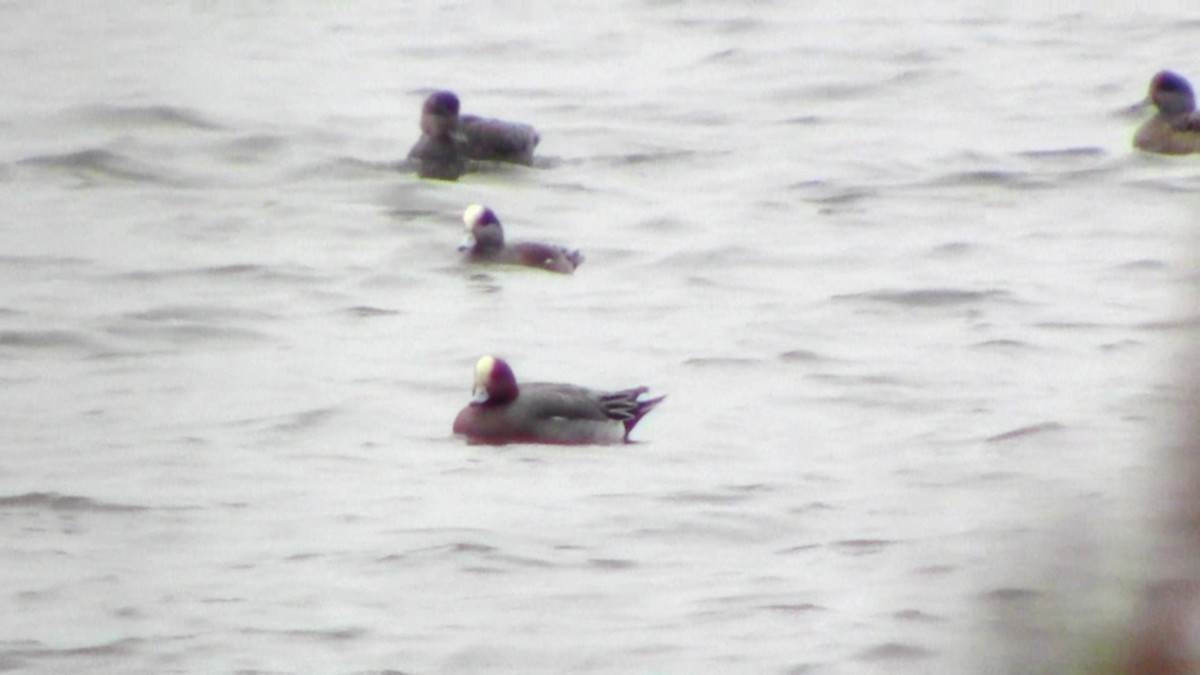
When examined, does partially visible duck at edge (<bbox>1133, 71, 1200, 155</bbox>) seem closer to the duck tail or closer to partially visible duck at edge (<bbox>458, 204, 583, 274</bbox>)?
partially visible duck at edge (<bbox>458, 204, 583, 274</bbox>)

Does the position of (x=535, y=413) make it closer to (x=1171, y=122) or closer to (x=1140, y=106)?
(x=1171, y=122)

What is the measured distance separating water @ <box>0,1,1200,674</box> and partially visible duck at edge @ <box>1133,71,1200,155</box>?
158 mm

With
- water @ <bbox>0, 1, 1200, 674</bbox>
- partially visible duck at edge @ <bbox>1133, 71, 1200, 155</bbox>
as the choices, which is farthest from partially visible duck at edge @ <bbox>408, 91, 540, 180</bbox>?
partially visible duck at edge @ <bbox>1133, 71, 1200, 155</bbox>

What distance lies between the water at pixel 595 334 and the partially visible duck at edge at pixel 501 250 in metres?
0.11

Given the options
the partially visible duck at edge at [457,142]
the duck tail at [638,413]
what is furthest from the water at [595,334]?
the partially visible duck at edge at [457,142]

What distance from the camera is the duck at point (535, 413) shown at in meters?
9.56

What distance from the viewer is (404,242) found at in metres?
14.4

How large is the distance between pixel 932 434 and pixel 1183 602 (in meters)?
8.35

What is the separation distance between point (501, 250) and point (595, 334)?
159 cm

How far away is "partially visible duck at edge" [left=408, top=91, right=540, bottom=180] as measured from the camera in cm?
1605

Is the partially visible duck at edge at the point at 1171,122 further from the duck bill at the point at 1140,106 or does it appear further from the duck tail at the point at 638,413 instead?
the duck tail at the point at 638,413

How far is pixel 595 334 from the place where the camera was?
468 inches

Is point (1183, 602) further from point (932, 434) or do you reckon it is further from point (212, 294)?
point (212, 294)

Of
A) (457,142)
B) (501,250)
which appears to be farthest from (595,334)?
(457,142)
